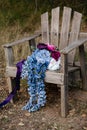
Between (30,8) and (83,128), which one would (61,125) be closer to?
(83,128)

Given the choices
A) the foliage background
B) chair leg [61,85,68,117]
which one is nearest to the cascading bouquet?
chair leg [61,85,68,117]

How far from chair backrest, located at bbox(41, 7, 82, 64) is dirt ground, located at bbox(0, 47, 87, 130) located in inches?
19.6

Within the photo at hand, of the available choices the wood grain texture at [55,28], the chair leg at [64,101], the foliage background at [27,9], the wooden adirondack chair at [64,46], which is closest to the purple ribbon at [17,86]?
the wooden adirondack chair at [64,46]

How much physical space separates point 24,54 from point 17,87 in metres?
1.69

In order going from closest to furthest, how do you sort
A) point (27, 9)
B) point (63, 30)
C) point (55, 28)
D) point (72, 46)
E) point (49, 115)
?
point (72, 46) → point (49, 115) → point (63, 30) → point (55, 28) → point (27, 9)

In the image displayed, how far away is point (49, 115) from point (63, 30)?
3.83ft

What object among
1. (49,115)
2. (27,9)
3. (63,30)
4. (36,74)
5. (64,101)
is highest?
(27,9)

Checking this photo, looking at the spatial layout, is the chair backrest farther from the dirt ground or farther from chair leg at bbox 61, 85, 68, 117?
chair leg at bbox 61, 85, 68, 117

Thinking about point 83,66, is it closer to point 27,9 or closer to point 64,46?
point 64,46

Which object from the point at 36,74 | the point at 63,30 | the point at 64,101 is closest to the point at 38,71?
the point at 36,74

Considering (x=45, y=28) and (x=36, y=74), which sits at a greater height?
(x=45, y=28)

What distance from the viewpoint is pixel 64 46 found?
176 inches

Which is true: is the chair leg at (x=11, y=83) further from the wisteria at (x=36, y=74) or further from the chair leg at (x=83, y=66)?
the chair leg at (x=83, y=66)

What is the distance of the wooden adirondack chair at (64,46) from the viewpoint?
372cm
